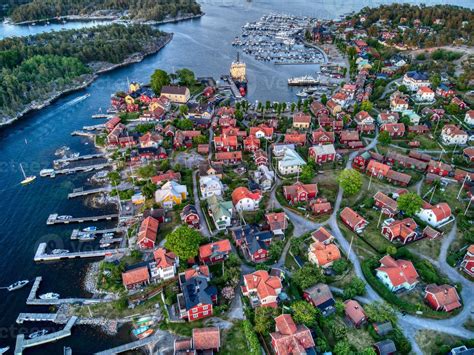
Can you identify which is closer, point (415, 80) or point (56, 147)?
point (56, 147)

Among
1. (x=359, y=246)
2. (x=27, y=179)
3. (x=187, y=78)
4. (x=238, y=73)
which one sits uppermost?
(x=238, y=73)

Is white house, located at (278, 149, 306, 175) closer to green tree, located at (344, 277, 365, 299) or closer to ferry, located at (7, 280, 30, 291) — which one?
green tree, located at (344, 277, 365, 299)

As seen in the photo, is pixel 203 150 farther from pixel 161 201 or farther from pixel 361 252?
pixel 361 252

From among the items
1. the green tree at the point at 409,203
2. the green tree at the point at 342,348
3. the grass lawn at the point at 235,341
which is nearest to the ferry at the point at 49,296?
the grass lawn at the point at 235,341

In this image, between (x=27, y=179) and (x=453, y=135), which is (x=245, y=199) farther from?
(x=453, y=135)

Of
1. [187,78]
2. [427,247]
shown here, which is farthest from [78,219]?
[187,78]

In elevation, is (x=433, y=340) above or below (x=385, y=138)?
below

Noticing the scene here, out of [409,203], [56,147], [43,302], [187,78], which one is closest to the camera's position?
[43,302]
